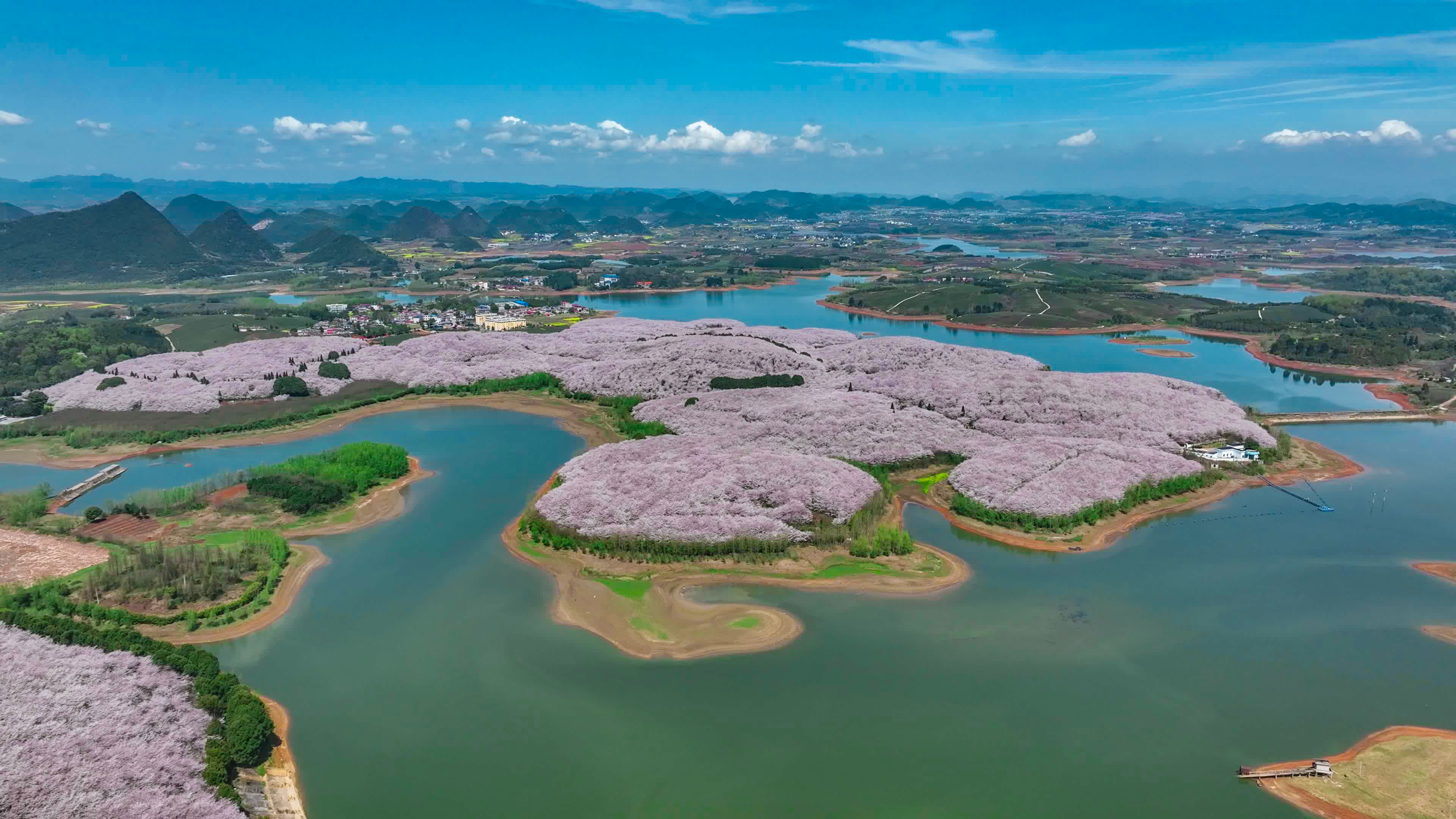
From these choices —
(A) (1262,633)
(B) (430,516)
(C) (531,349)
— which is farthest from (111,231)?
(A) (1262,633)

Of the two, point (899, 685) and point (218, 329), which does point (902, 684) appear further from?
point (218, 329)

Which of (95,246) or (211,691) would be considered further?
(95,246)

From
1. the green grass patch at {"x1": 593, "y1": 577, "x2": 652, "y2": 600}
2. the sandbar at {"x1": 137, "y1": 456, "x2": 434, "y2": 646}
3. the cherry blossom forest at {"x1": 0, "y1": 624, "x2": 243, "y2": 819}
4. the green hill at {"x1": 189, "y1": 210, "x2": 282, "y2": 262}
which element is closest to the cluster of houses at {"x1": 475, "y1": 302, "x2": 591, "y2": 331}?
the sandbar at {"x1": 137, "y1": 456, "x2": 434, "y2": 646}

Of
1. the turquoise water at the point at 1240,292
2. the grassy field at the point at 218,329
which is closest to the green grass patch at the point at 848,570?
the grassy field at the point at 218,329

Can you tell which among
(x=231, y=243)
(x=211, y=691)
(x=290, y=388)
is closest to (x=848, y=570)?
(x=211, y=691)

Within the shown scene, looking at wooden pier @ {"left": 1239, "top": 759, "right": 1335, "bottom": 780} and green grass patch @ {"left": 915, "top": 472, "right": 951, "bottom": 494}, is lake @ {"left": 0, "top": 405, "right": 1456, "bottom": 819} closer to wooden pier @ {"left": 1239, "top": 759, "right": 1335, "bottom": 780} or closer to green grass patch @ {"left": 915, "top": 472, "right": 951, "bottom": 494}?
wooden pier @ {"left": 1239, "top": 759, "right": 1335, "bottom": 780}
